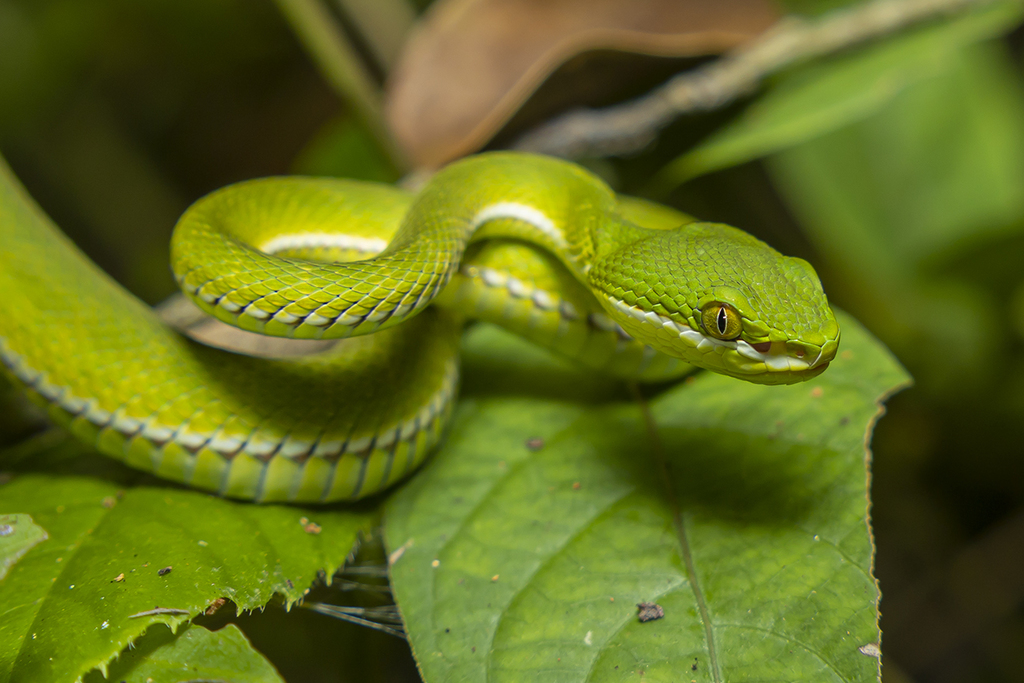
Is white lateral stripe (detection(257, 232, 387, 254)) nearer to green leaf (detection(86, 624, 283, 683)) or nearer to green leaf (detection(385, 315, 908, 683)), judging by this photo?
green leaf (detection(385, 315, 908, 683))

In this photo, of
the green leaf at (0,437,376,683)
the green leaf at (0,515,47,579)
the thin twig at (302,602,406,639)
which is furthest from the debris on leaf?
the green leaf at (0,515,47,579)

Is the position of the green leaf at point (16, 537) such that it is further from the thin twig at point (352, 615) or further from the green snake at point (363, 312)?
the thin twig at point (352, 615)

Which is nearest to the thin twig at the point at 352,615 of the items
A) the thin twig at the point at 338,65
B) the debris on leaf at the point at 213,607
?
the debris on leaf at the point at 213,607

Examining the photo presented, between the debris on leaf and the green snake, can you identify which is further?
the green snake

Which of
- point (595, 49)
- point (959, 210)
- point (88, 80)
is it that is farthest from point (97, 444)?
point (959, 210)

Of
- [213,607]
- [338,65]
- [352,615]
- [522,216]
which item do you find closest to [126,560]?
[213,607]

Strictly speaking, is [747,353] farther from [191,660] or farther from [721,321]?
[191,660]

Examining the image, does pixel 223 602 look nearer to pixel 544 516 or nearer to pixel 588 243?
pixel 544 516
